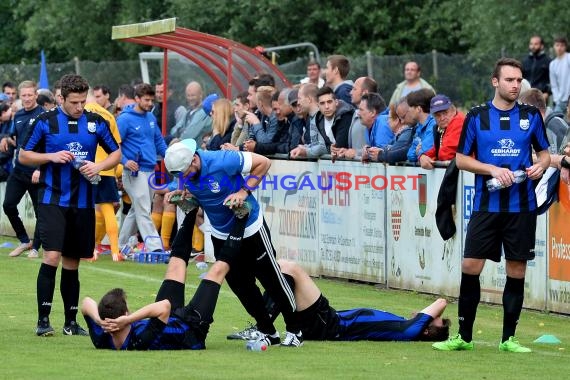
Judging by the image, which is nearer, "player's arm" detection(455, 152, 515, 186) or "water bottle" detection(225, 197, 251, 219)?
"player's arm" detection(455, 152, 515, 186)

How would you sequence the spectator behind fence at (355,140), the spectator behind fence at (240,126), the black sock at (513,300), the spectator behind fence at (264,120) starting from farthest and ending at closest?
1. the spectator behind fence at (240,126)
2. the spectator behind fence at (264,120)
3. the spectator behind fence at (355,140)
4. the black sock at (513,300)

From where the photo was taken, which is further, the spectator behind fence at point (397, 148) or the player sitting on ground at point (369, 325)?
the spectator behind fence at point (397, 148)

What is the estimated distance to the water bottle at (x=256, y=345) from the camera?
11.3 m

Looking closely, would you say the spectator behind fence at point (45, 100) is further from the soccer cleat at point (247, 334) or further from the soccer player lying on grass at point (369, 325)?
the soccer player lying on grass at point (369, 325)

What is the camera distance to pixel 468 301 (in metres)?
11.4

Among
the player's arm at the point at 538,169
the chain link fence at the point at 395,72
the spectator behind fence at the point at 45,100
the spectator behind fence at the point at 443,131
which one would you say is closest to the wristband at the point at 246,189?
the player's arm at the point at 538,169

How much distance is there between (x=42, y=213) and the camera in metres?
12.3

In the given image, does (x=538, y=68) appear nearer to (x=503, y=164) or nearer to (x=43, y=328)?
(x=503, y=164)

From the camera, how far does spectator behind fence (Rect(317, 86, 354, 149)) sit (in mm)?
17234

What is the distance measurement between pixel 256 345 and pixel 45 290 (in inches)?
81.0

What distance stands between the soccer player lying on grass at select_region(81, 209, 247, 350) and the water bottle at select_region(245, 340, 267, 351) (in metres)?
0.35

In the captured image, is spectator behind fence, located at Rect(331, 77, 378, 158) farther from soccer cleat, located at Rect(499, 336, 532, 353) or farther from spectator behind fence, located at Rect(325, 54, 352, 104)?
soccer cleat, located at Rect(499, 336, 532, 353)

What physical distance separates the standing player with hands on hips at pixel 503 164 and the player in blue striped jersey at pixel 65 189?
3.17 m

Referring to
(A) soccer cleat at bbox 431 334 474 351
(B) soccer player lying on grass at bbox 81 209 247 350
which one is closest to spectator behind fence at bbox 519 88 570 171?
(A) soccer cleat at bbox 431 334 474 351
